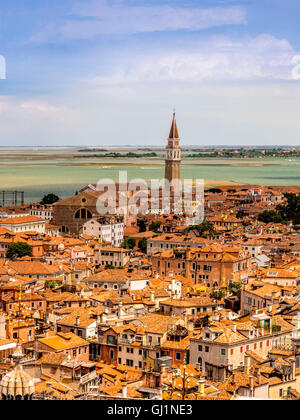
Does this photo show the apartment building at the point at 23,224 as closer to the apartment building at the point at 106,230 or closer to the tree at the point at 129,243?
the apartment building at the point at 106,230

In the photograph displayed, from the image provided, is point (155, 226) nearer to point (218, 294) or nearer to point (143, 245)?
point (143, 245)

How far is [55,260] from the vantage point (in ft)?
42.4

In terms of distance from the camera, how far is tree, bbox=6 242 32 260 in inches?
537

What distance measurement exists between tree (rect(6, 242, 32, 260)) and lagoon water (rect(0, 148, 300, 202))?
9616mm

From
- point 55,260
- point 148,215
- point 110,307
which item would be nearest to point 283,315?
point 110,307

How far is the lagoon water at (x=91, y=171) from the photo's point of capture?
112 feet

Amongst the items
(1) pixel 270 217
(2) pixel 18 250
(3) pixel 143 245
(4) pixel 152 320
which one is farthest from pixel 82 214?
(4) pixel 152 320

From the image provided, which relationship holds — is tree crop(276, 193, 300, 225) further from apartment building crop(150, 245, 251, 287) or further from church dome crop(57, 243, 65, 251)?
apartment building crop(150, 245, 251, 287)

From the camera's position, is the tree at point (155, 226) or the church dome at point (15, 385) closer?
the church dome at point (15, 385)

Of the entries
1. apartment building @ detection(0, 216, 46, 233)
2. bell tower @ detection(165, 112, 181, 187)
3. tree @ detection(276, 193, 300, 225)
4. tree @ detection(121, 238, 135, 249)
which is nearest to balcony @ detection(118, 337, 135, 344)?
tree @ detection(121, 238, 135, 249)

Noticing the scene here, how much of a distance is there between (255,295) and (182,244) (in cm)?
587

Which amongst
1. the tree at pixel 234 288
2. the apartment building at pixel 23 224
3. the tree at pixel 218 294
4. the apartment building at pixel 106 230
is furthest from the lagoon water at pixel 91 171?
the tree at pixel 218 294

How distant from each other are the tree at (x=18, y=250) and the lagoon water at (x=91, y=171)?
9.62 meters

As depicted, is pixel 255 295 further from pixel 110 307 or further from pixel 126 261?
pixel 126 261
